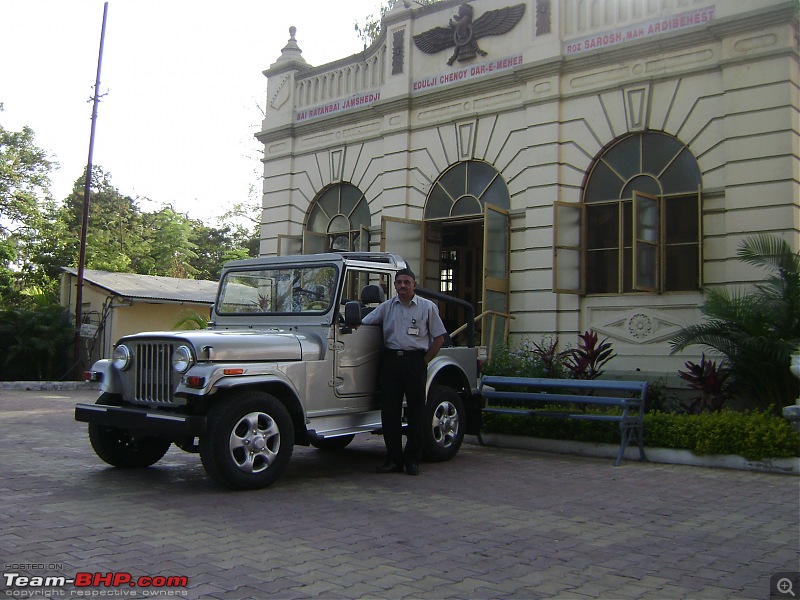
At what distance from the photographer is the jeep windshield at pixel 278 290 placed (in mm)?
7953

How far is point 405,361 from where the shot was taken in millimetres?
7828

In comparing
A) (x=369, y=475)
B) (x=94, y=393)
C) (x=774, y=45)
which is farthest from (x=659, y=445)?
(x=94, y=393)

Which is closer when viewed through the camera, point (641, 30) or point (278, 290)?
point (278, 290)

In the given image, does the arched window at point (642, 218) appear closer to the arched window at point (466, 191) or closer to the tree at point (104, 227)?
the arched window at point (466, 191)

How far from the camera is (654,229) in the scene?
13320mm

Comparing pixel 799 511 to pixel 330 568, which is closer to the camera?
pixel 330 568

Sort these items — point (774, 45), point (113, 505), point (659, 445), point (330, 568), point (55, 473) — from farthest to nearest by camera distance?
point (774, 45), point (659, 445), point (55, 473), point (113, 505), point (330, 568)

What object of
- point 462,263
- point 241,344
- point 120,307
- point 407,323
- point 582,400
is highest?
point 462,263

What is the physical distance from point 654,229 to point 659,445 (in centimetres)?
516

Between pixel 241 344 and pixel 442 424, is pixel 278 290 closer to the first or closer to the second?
pixel 241 344

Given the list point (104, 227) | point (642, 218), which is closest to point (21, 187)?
point (104, 227)

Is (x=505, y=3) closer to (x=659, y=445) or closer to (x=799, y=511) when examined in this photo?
(x=659, y=445)

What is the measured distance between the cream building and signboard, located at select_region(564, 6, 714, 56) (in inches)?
1.3

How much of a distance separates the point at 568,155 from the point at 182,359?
10078mm
